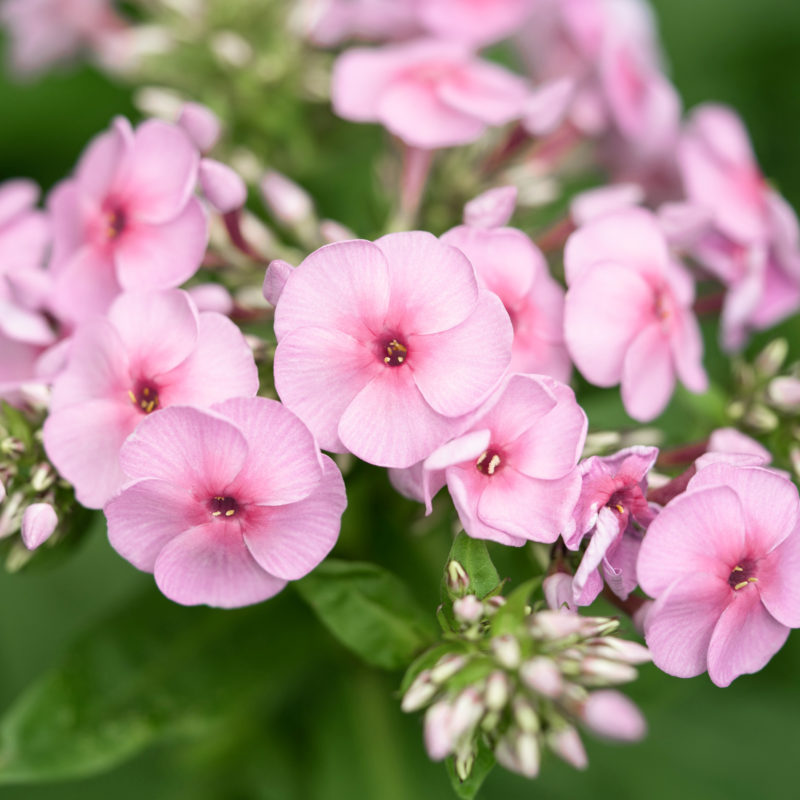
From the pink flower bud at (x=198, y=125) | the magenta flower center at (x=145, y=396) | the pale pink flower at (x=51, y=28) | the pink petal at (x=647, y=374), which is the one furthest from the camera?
the pale pink flower at (x=51, y=28)

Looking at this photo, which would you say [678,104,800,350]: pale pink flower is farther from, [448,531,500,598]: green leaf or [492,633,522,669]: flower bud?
[492,633,522,669]: flower bud

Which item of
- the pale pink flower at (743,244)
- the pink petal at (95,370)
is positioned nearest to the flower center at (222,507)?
the pink petal at (95,370)

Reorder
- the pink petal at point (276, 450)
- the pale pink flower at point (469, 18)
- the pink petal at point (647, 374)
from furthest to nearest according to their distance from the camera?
the pale pink flower at point (469, 18), the pink petal at point (647, 374), the pink petal at point (276, 450)

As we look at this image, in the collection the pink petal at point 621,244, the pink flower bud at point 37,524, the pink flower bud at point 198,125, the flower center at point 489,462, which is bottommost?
the pink flower bud at point 37,524

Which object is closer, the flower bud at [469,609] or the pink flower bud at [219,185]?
the flower bud at [469,609]

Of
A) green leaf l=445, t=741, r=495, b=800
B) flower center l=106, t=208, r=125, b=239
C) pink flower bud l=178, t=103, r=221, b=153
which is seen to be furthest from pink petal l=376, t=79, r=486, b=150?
green leaf l=445, t=741, r=495, b=800

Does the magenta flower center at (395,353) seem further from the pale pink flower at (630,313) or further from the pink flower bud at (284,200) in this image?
the pink flower bud at (284,200)
